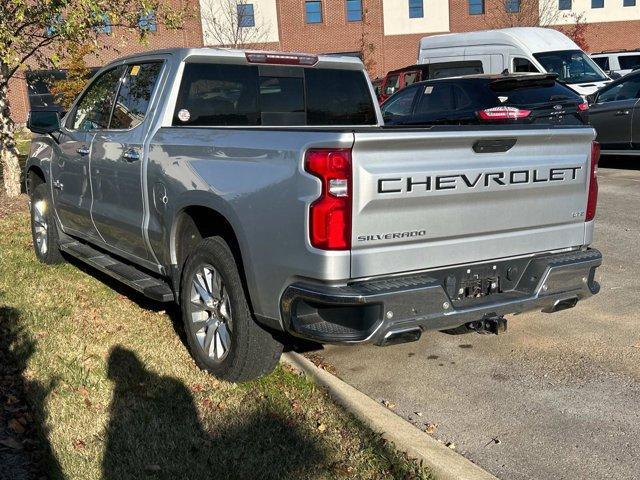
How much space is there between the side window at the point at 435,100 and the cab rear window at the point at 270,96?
5.64 metres

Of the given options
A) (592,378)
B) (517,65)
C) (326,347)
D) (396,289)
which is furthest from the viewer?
(517,65)

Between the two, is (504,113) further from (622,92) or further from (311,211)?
(311,211)

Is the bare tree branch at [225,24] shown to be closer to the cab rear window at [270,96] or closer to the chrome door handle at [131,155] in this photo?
the cab rear window at [270,96]

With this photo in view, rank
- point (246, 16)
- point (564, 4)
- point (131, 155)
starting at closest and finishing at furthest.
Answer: point (131, 155) → point (246, 16) → point (564, 4)

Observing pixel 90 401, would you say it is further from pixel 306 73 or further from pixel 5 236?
pixel 5 236

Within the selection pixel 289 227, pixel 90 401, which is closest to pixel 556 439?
pixel 289 227

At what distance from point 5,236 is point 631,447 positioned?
24.6ft

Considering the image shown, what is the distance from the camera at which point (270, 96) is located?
5391 mm

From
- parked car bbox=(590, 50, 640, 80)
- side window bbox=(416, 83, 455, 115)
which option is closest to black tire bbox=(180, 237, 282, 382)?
side window bbox=(416, 83, 455, 115)

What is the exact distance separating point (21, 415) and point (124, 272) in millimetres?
1445

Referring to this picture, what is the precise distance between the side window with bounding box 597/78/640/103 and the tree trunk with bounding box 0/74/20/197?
10067 mm

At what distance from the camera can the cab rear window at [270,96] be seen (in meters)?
5.07

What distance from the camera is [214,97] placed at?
5137mm

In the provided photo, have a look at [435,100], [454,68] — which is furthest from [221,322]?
[454,68]
